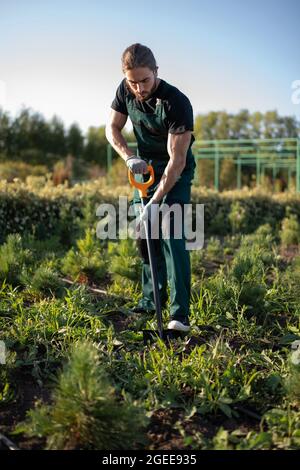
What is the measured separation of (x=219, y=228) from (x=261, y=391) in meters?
5.55

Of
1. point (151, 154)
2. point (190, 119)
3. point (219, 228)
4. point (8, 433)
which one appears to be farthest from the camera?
point (219, 228)

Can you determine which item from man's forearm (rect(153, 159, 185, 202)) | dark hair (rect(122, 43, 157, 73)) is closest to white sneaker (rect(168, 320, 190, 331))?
man's forearm (rect(153, 159, 185, 202))

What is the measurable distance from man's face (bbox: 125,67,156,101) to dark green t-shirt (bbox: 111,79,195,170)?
7cm

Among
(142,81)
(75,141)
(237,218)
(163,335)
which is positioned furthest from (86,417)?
(75,141)

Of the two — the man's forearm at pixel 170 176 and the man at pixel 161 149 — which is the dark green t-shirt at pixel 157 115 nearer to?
the man at pixel 161 149

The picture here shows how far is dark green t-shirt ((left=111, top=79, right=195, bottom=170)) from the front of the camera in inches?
125

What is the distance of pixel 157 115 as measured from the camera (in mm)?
3314

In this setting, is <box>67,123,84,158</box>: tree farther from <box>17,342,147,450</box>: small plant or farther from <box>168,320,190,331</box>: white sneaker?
<box>17,342,147,450</box>: small plant

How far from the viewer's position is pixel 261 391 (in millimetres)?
2613

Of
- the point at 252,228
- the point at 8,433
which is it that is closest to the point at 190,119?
the point at 8,433

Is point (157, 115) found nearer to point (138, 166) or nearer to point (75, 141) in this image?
point (138, 166)

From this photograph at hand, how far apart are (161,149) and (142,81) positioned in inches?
19.7

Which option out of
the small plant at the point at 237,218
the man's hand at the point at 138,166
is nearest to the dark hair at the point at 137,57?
the man's hand at the point at 138,166

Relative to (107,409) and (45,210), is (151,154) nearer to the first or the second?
(107,409)
